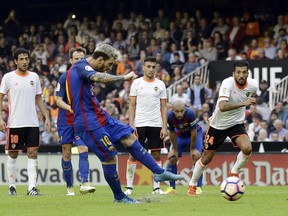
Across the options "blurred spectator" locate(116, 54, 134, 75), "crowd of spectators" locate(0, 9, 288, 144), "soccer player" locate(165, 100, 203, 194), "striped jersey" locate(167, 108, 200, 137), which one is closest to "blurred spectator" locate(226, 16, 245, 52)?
"crowd of spectators" locate(0, 9, 288, 144)

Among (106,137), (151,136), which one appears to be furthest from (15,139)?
(106,137)

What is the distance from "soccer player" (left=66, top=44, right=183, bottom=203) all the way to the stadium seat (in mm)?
16272

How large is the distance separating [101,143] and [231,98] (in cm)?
322

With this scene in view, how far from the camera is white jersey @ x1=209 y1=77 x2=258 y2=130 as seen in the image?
1512 centimetres

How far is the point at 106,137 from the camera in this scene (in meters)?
12.9

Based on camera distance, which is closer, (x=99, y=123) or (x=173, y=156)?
(x=99, y=123)

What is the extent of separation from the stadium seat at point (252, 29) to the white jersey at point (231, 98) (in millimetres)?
13513

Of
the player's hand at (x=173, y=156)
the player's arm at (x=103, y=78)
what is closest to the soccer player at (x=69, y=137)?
the player's hand at (x=173, y=156)

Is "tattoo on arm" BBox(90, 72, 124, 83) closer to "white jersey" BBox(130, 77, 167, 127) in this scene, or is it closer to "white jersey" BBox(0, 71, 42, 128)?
"white jersey" BBox(0, 71, 42, 128)

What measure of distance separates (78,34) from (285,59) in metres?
8.02

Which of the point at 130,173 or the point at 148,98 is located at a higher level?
the point at 148,98

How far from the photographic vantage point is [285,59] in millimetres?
26500

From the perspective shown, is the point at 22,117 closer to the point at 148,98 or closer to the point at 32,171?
the point at 32,171

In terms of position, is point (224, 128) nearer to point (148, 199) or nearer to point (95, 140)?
point (148, 199)
